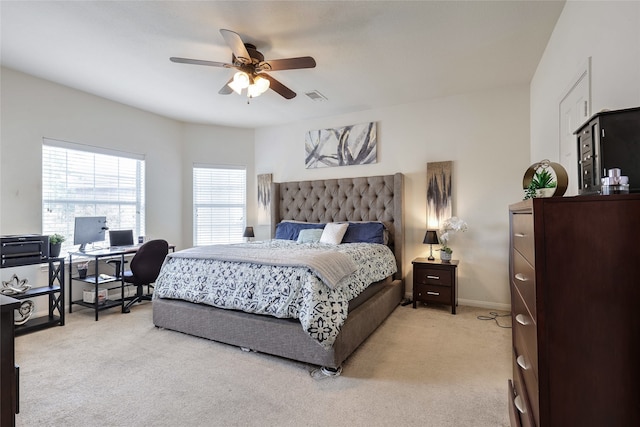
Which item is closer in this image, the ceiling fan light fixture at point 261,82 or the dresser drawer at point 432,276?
the ceiling fan light fixture at point 261,82

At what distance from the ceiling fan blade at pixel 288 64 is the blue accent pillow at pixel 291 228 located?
2.40 metres

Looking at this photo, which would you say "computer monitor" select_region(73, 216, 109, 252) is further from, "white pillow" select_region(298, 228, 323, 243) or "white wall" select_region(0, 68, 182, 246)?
"white pillow" select_region(298, 228, 323, 243)

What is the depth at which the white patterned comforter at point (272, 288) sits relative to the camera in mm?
2240

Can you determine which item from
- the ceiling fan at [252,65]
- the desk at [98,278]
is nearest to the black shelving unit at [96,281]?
the desk at [98,278]

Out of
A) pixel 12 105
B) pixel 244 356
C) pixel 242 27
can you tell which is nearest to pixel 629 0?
pixel 242 27

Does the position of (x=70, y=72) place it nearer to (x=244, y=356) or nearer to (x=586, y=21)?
(x=244, y=356)

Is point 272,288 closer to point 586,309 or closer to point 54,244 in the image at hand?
point 586,309

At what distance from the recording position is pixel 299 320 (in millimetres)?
2379

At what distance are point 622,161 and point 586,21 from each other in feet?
4.68

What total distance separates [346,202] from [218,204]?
2.41 m

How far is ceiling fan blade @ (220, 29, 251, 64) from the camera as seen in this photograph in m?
2.13

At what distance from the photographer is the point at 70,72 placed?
334 cm

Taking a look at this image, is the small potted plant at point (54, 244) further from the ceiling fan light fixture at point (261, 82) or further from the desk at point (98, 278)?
the ceiling fan light fixture at point (261, 82)

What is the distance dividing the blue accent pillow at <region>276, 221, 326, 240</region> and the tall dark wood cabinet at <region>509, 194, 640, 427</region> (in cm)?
360
